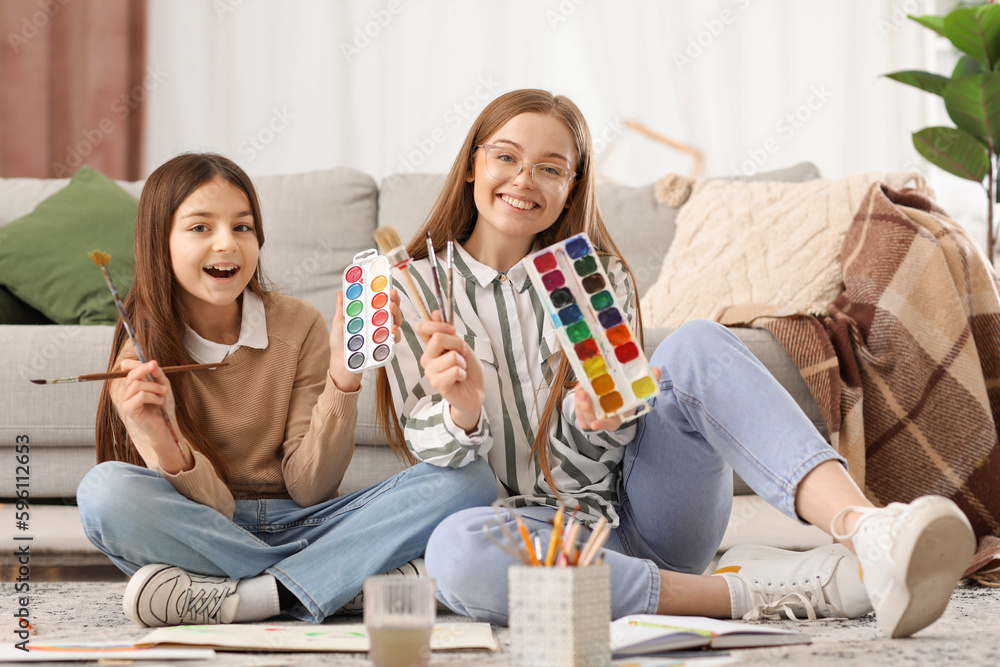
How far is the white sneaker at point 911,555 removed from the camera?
755 mm

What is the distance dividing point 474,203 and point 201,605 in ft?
2.10

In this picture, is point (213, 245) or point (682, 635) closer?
point (682, 635)

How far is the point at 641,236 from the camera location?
2070mm

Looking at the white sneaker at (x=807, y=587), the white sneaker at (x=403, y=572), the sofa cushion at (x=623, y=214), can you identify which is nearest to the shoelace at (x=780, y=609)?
the white sneaker at (x=807, y=587)

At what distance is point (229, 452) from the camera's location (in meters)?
1.13

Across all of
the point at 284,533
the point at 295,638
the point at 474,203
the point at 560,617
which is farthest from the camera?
the point at 474,203

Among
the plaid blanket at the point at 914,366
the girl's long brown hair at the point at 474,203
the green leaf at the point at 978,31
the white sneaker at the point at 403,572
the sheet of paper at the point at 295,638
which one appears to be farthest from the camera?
the green leaf at the point at 978,31

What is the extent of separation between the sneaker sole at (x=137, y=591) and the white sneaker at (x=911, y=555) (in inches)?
28.5

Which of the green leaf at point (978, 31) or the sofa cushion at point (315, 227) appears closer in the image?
the green leaf at point (978, 31)

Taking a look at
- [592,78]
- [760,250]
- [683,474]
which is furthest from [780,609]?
[592,78]

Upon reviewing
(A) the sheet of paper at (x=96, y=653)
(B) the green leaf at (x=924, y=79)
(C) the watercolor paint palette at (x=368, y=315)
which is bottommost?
(A) the sheet of paper at (x=96, y=653)

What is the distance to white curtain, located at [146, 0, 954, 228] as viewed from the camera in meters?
2.76

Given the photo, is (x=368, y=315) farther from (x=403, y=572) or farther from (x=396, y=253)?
(x=403, y=572)

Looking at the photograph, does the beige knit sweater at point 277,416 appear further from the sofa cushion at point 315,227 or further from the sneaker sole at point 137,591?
the sofa cushion at point 315,227
